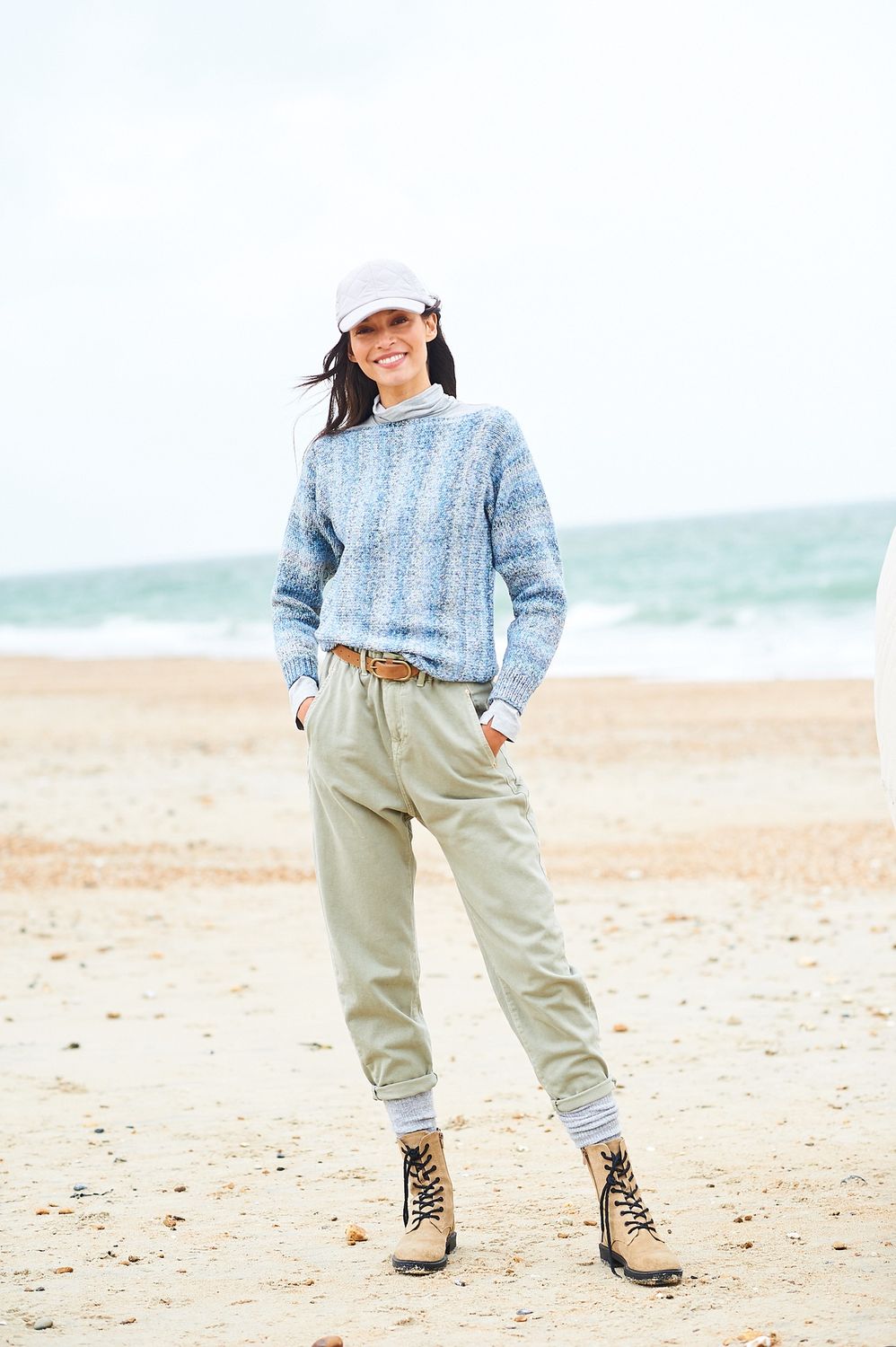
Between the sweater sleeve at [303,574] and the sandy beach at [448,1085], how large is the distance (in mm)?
1269

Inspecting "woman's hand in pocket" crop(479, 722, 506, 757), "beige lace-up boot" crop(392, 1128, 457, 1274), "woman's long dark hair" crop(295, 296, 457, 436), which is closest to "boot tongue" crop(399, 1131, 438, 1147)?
"beige lace-up boot" crop(392, 1128, 457, 1274)

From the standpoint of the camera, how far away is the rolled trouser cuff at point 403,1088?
2861mm

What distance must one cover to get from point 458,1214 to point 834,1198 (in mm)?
833

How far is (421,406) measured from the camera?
2.89 m

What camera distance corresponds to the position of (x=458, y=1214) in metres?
3.14

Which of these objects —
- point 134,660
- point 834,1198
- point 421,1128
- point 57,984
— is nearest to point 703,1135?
point 834,1198

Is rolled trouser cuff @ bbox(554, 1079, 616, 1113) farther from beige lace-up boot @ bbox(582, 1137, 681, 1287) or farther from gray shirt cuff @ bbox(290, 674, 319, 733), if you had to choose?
gray shirt cuff @ bbox(290, 674, 319, 733)

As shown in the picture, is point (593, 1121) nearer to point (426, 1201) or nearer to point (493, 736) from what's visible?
point (426, 1201)

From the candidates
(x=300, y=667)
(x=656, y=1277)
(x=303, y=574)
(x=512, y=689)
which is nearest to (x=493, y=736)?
(x=512, y=689)

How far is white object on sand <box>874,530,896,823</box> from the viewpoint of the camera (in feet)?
8.39

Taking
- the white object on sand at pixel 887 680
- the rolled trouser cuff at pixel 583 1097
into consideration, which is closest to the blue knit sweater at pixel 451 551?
the white object on sand at pixel 887 680

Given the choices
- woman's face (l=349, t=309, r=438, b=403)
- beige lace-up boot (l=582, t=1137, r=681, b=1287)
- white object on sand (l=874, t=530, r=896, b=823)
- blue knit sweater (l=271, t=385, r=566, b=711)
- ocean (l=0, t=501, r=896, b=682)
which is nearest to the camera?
white object on sand (l=874, t=530, r=896, b=823)

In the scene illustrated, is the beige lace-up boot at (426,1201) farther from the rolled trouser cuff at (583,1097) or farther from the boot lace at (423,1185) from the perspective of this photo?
the rolled trouser cuff at (583,1097)

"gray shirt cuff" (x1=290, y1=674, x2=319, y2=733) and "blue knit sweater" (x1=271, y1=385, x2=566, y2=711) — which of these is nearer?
"blue knit sweater" (x1=271, y1=385, x2=566, y2=711)
